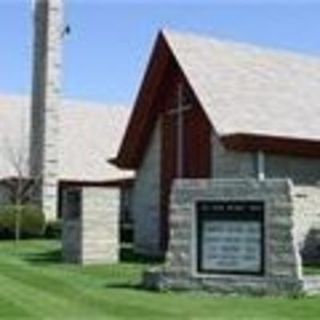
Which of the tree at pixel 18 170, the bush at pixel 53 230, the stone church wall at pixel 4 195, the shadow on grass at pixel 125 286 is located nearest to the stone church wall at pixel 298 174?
the shadow on grass at pixel 125 286

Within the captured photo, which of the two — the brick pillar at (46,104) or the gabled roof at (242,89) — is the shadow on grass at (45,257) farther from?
the brick pillar at (46,104)

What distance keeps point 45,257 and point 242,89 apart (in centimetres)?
706

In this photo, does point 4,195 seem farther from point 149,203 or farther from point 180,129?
point 180,129

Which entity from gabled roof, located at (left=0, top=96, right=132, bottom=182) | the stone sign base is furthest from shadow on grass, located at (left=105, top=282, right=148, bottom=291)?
gabled roof, located at (left=0, top=96, right=132, bottom=182)

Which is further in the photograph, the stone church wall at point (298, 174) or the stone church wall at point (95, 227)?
the stone church wall at point (298, 174)

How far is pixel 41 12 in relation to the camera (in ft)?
170

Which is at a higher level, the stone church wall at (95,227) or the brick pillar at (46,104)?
the brick pillar at (46,104)

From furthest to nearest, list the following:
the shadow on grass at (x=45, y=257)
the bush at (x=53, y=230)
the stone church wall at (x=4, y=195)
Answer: the stone church wall at (x=4, y=195) → the bush at (x=53, y=230) → the shadow on grass at (x=45, y=257)

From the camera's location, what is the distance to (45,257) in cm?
2980

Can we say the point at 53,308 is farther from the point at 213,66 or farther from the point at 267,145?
the point at 213,66

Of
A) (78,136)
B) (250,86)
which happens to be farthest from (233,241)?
(78,136)

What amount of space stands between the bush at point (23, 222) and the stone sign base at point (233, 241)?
2272 centimetres

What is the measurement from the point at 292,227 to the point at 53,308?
4595 mm

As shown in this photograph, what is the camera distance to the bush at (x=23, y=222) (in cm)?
4256
